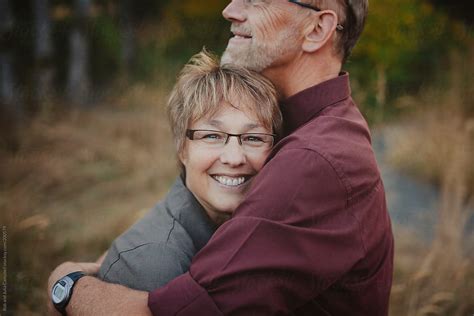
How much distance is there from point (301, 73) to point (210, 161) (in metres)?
0.55

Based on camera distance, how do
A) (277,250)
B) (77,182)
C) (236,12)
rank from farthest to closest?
(77,182), (236,12), (277,250)

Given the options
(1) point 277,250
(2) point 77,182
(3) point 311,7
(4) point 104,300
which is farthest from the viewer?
(2) point 77,182

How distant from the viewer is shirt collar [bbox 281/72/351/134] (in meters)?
2.16

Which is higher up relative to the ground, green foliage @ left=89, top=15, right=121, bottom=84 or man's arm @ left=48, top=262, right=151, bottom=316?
man's arm @ left=48, top=262, right=151, bottom=316

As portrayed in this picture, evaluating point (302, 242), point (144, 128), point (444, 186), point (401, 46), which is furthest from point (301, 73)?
point (401, 46)

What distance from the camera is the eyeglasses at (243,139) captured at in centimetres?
207

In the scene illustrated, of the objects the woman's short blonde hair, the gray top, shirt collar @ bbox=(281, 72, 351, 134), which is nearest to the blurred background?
shirt collar @ bbox=(281, 72, 351, 134)

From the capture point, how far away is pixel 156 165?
234 inches

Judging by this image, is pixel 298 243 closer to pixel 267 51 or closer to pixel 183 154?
pixel 183 154

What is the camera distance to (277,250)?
1683 mm

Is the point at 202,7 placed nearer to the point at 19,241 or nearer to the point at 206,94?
the point at 19,241

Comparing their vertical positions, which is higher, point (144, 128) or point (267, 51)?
point (267, 51)

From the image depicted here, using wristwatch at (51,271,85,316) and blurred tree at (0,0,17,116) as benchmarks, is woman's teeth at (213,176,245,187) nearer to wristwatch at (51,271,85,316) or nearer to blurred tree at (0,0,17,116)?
wristwatch at (51,271,85,316)

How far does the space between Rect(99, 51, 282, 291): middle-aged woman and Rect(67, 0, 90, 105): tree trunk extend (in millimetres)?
5318
